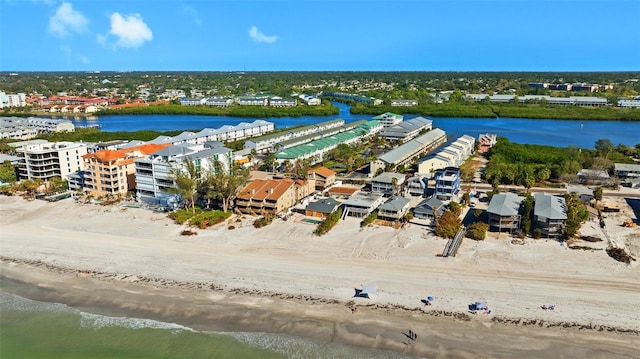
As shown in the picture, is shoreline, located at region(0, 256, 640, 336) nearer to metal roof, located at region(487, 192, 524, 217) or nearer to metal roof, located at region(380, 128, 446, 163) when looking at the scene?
metal roof, located at region(487, 192, 524, 217)

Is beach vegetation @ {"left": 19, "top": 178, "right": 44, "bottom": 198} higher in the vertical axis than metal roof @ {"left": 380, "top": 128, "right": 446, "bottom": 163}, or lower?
lower

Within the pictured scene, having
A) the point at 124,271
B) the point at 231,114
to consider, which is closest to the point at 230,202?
the point at 124,271

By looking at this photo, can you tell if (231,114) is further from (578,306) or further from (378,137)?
(578,306)

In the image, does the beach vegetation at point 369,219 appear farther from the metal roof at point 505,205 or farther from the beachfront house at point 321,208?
the metal roof at point 505,205

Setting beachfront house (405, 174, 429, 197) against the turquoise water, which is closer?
beachfront house (405, 174, 429, 197)

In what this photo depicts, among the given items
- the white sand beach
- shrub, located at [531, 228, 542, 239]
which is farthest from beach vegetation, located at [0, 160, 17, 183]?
shrub, located at [531, 228, 542, 239]

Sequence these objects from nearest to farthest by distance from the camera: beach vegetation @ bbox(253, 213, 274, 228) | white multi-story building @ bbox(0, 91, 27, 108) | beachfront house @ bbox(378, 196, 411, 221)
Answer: beach vegetation @ bbox(253, 213, 274, 228), beachfront house @ bbox(378, 196, 411, 221), white multi-story building @ bbox(0, 91, 27, 108)

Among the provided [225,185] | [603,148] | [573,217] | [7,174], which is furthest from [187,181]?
[603,148]

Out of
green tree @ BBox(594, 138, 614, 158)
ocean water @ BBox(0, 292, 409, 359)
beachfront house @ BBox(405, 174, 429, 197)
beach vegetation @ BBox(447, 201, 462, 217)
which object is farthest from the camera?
green tree @ BBox(594, 138, 614, 158)
